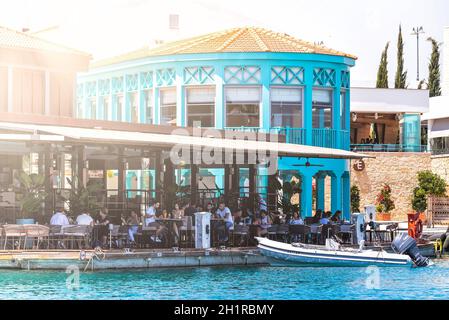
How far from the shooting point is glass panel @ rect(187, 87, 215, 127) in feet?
167

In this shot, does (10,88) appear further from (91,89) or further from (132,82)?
(91,89)

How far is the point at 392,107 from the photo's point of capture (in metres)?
67.2

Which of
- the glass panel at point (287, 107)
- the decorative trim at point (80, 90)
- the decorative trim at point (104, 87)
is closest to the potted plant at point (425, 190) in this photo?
the glass panel at point (287, 107)

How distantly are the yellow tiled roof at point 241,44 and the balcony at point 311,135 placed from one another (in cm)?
324

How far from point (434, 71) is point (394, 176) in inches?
598

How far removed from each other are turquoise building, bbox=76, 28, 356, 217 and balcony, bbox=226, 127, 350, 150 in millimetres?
40

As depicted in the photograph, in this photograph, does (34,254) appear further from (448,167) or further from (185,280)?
(448,167)

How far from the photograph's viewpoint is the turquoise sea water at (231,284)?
27.7m

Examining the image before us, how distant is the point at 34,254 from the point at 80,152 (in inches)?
226

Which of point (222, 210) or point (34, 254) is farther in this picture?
point (222, 210)

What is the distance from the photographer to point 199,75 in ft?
167

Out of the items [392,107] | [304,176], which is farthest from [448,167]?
[304,176]

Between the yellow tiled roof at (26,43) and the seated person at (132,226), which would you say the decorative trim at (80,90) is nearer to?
the yellow tiled roof at (26,43)
